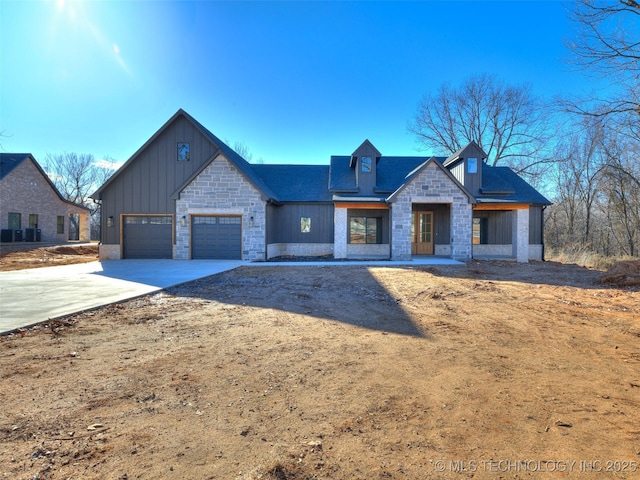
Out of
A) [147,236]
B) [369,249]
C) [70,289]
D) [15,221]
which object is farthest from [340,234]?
[15,221]

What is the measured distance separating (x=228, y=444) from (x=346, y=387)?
133 centimetres

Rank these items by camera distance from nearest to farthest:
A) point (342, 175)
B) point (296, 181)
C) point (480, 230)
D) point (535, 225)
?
point (535, 225)
point (480, 230)
point (342, 175)
point (296, 181)

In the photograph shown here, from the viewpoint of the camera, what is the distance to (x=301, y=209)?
19.8 metres

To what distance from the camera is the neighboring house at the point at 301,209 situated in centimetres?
1695

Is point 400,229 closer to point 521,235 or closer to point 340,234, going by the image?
point 340,234

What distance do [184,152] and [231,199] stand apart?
13.5 ft

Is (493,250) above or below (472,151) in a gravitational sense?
below

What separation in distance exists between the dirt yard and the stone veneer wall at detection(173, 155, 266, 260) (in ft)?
34.2

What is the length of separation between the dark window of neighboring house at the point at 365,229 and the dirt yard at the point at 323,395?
42.4 ft

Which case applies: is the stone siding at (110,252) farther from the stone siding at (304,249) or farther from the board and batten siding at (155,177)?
the stone siding at (304,249)

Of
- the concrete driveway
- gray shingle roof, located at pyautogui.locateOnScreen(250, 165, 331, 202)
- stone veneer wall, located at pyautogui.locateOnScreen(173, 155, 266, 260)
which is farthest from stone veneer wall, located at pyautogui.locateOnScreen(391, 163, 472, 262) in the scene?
the concrete driveway

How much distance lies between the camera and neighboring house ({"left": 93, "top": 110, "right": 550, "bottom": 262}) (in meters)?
17.0

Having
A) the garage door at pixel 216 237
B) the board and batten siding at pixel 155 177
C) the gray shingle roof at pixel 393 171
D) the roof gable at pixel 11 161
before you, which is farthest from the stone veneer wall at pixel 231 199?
the roof gable at pixel 11 161

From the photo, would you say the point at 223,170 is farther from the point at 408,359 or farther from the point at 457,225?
the point at 408,359
